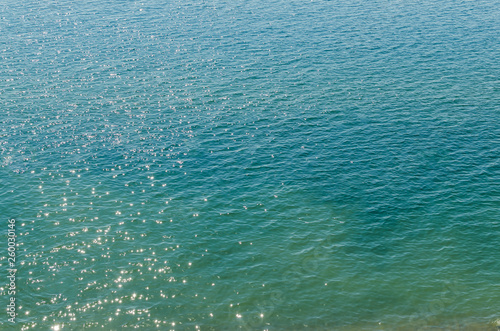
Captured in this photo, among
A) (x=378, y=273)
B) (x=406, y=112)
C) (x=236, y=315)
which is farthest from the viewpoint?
(x=406, y=112)

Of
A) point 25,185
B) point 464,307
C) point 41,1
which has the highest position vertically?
point 41,1

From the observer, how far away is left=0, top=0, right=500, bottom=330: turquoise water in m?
63.6

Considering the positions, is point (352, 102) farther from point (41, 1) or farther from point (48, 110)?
point (41, 1)

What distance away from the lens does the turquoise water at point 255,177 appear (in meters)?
63.6

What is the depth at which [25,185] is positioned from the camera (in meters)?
84.9

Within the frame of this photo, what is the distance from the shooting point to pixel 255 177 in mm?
87312

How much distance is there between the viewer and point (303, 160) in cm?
9162

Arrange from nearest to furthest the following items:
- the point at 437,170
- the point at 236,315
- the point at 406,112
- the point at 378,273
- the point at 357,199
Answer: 1. the point at 236,315
2. the point at 378,273
3. the point at 357,199
4. the point at 437,170
5. the point at 406,112

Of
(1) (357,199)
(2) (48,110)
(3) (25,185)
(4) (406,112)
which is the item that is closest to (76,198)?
(3) (25,185)

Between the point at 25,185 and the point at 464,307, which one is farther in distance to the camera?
the point at 25,185

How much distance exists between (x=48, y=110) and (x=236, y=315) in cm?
7051

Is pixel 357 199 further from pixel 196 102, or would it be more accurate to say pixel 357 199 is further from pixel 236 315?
pixel 196 102

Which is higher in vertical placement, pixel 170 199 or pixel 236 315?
pixel 170 199

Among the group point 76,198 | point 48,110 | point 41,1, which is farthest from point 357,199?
point 41,1
